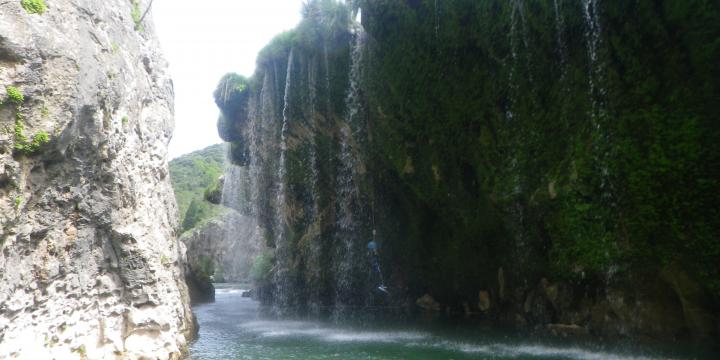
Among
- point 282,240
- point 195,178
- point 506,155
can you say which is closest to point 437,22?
point 506,155

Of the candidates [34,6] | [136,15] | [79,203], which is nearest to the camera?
[34,6]

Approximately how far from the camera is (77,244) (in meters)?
9.37

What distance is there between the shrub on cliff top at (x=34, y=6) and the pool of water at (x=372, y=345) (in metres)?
8.70

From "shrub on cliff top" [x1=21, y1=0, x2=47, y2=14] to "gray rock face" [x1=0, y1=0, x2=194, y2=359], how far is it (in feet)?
0.43

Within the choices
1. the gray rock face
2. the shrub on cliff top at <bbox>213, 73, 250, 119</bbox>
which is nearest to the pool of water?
the gray rock face

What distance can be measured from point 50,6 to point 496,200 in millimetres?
13172

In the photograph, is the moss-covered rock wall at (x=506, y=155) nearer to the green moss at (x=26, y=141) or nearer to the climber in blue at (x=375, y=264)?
the climber in blue at (x=375, y=264)

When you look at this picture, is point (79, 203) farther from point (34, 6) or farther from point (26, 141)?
point (34, 6)

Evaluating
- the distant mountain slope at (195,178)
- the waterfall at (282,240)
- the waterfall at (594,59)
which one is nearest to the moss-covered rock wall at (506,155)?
the waterfall at (594,59)

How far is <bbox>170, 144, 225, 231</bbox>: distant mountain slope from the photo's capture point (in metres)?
63.3

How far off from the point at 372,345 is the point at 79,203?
8.75 meters

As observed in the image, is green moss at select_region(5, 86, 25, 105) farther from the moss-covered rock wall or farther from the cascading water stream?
the cascading water stream

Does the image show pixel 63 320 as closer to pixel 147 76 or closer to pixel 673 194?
pixel 147 76

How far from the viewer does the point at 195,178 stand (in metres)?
77.5
